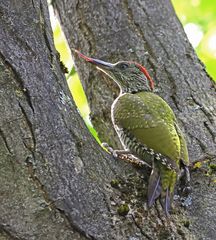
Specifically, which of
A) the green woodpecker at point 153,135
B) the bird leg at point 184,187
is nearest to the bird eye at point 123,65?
the green woodpecker at point 153,135

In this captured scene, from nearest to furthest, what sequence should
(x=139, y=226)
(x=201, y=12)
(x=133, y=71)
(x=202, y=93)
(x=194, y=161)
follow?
(x=139, y=226), (x=194, y=161), (x=202, y=93), (x=133, y=71), (x=201, y=12)

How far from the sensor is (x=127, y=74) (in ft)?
15.5

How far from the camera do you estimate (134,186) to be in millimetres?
2854

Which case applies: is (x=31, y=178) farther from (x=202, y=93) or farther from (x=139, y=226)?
(x=202, y=93)

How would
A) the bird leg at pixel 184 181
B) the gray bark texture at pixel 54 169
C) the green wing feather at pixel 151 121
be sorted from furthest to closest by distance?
the green wing feather at pixel 151 121
the bird leg at pixel 184 181
the gray bark texture at pixel 54 169

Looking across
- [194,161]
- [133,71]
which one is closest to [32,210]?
[194,161]

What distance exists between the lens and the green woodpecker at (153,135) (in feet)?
9.93

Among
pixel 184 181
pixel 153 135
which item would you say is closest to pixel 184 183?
pixel 184 181

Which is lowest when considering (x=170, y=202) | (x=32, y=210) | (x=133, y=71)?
(x=170, y=202)

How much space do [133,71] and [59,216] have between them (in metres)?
2.29

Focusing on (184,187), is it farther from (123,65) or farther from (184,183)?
(123,65)

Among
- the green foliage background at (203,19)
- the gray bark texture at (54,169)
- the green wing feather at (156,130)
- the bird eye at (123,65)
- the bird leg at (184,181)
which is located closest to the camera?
the gray bark texture at (54,169)

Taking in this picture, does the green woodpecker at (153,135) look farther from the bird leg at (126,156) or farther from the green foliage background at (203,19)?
the green foliage background at (203,19)

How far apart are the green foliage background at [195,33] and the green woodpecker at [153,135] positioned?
0.74 m
